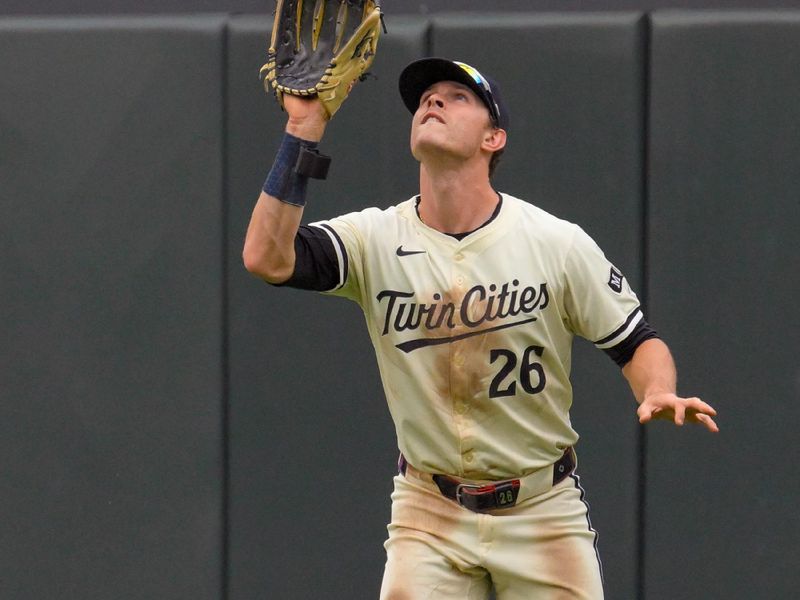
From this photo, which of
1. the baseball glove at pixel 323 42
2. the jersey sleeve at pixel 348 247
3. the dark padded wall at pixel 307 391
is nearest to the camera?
the baseball glove at pixel 323 42

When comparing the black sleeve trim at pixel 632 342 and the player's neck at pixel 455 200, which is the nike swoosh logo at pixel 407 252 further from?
the black sleeve trim at pixel 632 342

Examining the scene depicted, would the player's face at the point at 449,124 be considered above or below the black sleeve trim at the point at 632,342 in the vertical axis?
above

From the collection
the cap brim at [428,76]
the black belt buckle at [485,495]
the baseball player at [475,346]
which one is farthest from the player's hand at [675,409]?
the cap brim at [428,76]

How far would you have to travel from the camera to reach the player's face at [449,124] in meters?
3.47

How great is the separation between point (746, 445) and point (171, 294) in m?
1.76

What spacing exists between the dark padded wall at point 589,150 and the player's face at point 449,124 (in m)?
0.87

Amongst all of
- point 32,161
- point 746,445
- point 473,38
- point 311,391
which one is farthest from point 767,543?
point 32,161

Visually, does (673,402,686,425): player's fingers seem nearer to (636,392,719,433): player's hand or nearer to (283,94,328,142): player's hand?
(636,392,719,433): player's hand

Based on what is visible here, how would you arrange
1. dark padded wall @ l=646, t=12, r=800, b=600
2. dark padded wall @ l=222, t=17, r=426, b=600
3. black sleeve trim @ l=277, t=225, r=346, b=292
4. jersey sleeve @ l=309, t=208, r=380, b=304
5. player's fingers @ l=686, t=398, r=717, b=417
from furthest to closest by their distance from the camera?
1. dark padded wall @ l=222, t=17, r=426, b=600
2. dark padded wall @ l=646, t=12, r=800, b=600
3. jersey sleeve @ l=309, t=208, r=380, b=304
4. black sleeve trim @ l=277, t=225, r=346, b=292
5. player's fingers @ l=686, t=398, r=717, b=417

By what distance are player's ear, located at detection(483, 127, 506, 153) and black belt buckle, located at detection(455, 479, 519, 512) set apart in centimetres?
79

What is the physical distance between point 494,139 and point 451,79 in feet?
0.57

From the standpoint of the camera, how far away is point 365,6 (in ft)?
10.7

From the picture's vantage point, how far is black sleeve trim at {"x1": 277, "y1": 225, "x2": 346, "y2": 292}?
3.39 m

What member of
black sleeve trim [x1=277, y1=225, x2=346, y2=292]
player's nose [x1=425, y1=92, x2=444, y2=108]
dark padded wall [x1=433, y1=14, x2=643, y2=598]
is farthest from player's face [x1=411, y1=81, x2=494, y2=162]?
dark padded wall [x1=433, y1=14, x2=643, y2=598]
